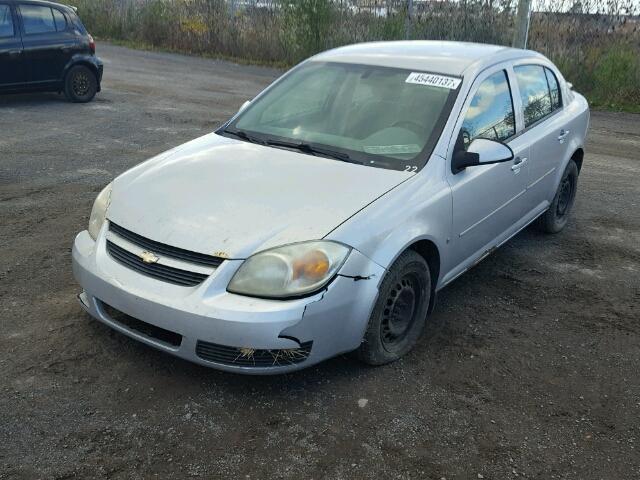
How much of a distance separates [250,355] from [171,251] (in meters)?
0.65

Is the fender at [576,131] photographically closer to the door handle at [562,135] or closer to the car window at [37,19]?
the door handle at [562,135]

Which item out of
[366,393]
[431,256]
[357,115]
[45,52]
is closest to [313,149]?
[357,115]

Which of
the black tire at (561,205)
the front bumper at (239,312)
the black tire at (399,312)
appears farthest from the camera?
the black tire at (561,205)

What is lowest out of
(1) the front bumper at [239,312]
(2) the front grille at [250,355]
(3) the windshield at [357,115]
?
(2) the front grille at [250,355]

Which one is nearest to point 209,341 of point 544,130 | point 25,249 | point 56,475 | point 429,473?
Result: point 56,475

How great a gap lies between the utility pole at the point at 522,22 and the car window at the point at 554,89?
336 inches

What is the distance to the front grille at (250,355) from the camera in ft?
10.7

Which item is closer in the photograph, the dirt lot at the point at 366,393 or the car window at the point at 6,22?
the dirt lot at the point at 366,393

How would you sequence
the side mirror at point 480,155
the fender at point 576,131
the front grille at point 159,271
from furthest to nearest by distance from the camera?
the fender at point 576,131 < the side mirror at point 480,155 < the front grille at point 159,271

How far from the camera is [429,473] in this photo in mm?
2984

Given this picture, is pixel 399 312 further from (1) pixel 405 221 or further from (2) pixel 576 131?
(2) pixel 576 131

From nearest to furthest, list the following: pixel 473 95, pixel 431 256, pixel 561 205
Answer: pixel 431 256 → pixel 473 95 → pixel 561 205

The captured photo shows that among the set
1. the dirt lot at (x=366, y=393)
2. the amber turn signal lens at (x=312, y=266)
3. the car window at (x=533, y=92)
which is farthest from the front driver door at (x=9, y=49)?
the amber turn signal lens at (x=312, y=266)

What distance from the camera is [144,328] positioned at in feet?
11.4
